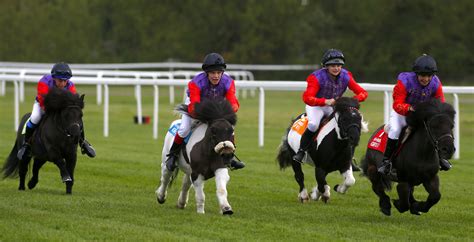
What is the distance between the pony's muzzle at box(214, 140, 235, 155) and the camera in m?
9.82

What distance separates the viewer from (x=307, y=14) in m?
51.3

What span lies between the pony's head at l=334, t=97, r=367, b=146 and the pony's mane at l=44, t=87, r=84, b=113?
3217 millimetres

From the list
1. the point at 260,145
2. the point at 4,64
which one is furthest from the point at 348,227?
the point at 4,64

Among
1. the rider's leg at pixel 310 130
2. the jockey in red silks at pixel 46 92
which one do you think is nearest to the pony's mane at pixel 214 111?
the rider's leg at pixel 310 130

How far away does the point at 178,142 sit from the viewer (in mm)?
10727

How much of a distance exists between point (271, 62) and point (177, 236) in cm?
4170

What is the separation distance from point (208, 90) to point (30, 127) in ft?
10.0

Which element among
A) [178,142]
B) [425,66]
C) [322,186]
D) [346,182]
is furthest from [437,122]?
[178,142]

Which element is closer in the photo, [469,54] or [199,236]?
[199,236]

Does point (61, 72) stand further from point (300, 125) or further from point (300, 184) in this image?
point (300, 184)

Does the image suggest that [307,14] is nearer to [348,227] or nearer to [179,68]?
[179,68]

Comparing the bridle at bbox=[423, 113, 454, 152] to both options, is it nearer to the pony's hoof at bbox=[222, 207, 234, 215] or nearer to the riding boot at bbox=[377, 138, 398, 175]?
the riding boot at bbox=[377, 138, 398, 175]

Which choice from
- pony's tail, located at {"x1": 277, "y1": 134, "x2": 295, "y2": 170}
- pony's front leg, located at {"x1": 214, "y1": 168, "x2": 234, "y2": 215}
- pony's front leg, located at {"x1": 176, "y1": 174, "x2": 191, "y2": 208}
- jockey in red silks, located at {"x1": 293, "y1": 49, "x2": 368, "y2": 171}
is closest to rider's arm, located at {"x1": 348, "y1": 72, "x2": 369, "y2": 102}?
jockey in red silks, located at {"x1": 293, "y1": 49, "x2": 368, "y2": 171}

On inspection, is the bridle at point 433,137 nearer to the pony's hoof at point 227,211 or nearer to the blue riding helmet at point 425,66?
the blue riding helmet at point 425,66
